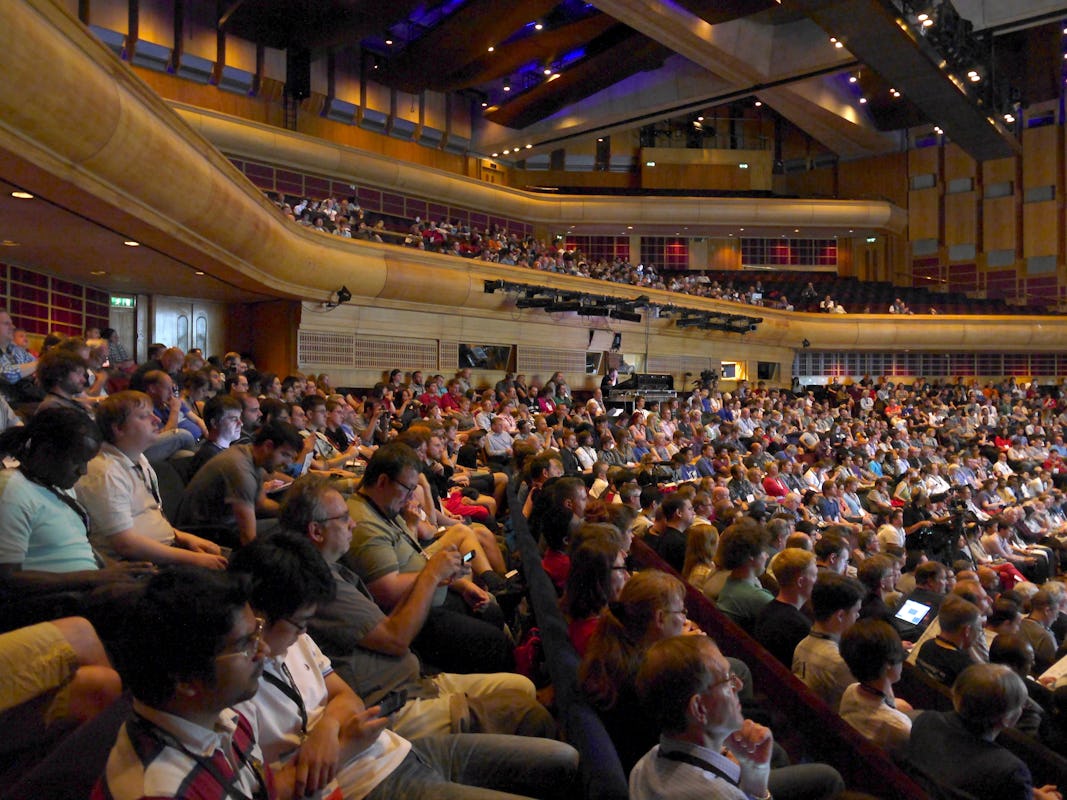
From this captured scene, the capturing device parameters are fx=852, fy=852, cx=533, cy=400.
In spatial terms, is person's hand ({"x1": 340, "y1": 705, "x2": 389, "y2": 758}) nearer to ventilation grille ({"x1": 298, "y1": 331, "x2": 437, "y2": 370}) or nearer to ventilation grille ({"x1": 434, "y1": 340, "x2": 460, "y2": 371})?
ventilation grille ({"x1": 298, "y1": 331, "x2": 437, "y2": 370})

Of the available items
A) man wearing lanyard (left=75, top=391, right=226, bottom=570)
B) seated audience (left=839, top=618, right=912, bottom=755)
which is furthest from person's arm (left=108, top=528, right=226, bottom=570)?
seated audience (left=839, top=618, right=912, bottom=755)

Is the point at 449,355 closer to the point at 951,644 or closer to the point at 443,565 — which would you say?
the point at 951,644

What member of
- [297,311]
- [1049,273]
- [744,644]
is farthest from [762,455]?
[1049,273]

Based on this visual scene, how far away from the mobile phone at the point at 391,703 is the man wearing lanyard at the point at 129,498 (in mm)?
721

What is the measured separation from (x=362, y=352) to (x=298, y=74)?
22.8 feet

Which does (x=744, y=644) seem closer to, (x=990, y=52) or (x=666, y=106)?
(x=990, y=52)

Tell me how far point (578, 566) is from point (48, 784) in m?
1.69

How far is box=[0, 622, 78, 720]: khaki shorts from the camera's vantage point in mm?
1806

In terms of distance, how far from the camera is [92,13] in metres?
13.8

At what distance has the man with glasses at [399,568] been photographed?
9.33 ft

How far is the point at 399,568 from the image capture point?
2.97 m

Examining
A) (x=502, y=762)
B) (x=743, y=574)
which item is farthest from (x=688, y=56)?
(x=502, y=762)

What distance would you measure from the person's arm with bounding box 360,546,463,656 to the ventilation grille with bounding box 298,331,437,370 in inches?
431

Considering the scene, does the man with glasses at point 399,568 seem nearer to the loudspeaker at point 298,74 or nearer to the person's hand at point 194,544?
the person's hand at point 194,544
